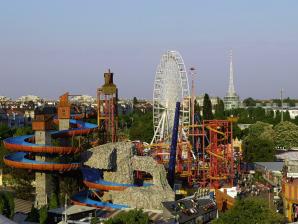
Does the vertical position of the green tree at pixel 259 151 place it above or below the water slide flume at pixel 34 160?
below

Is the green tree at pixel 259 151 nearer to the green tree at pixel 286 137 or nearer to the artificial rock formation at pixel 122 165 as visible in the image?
the green tree at pixel 286 137

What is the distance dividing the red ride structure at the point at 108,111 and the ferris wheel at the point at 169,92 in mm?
13828

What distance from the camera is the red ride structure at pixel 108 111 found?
157 feet

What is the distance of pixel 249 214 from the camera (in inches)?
1144

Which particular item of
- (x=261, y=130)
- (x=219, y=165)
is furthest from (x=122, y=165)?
(x=261, y=130)

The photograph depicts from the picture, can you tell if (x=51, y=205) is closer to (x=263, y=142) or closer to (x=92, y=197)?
(x=92, y=197)

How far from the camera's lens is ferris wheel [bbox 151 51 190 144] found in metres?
63.4

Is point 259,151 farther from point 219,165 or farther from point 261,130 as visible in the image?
point 261,130

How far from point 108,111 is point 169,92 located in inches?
661

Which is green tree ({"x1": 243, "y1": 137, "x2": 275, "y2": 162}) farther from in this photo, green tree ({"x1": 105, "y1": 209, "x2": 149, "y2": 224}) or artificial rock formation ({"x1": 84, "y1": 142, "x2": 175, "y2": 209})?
green tree ({"x1": 105, "y1": 209, "x2": 149, "y2": 224})

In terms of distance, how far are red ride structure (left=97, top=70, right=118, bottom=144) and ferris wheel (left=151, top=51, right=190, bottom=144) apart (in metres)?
13.8

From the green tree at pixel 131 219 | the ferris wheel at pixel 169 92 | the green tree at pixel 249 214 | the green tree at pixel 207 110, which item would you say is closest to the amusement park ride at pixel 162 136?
the ferris wheel at pixel 169 92

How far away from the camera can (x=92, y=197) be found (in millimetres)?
41562

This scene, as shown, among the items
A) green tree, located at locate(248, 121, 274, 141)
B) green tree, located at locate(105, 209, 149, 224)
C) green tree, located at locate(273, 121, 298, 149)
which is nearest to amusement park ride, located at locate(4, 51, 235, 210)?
green tree, located at locate(105, 209, 149, 224)
